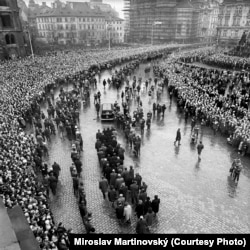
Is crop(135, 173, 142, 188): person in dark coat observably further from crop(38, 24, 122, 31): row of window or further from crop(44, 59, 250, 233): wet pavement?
crop(38, 24, 122, 31): row of window

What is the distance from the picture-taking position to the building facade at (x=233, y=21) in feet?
193

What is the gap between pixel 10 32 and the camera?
150 ft

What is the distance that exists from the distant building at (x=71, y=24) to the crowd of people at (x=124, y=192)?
73.1m

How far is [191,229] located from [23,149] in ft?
28.6

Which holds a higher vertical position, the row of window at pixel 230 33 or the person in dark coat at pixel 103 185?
the row of window at pixel 230 33

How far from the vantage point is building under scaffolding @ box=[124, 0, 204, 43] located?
8081 cm

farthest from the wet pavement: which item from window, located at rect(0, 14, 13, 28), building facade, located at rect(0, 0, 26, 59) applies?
window, located at rect(0, 14, 13, 28)

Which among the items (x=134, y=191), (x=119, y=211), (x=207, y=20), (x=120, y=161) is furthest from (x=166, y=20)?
(x=119, y=211)

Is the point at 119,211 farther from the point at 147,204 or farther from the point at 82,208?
the point at 82,208

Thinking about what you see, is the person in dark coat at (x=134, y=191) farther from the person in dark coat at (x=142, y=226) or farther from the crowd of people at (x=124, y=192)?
the person in dark coat at (x=142, y=226)

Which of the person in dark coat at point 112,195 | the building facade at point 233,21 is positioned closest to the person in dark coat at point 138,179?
the person in dark coat at point 112,195

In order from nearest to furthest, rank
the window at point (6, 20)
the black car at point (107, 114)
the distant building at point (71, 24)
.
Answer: the black car at point (107, 114), the window at point (6, 20), the distant building at point (71, 24)

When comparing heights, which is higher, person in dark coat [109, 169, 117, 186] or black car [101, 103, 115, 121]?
person in dark coat [109, 169, 117, 186]

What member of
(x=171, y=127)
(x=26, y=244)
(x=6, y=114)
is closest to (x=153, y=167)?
(x=171, y=127)
